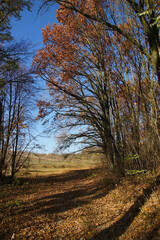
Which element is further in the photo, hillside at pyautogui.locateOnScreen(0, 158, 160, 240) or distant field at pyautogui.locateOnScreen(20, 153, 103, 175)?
distant field at pyautogui.locateOnScreen(20, 153, 103, 175)

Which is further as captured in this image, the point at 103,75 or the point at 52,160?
the point at 52,160

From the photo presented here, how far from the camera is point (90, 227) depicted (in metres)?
4.11

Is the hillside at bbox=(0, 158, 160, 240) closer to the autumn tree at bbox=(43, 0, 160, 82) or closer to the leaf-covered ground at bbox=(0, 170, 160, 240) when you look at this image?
the leaf-covered ground at bbox=(0, 170, 160, 240)

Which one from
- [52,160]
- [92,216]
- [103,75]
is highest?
[103,75]

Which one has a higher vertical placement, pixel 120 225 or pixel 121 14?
pixel 121 14

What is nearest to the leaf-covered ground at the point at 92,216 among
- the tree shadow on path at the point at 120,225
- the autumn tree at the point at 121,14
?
the tree shadow on path at the point at 120,225

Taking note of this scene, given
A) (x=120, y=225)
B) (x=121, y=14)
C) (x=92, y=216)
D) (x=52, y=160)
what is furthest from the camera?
(x=52, y=160)

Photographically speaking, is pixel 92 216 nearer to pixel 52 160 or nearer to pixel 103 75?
pixel 103 75

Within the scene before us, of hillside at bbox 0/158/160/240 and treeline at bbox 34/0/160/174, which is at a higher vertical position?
treeline at bbox 34/0/160/174

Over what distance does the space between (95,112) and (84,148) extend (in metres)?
2.91

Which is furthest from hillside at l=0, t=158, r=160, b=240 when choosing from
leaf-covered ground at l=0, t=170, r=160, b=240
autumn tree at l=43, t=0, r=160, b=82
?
autumn tree at l=43, t=0, r=160, b=82

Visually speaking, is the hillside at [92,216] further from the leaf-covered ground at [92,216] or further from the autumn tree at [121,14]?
the autumn tree at [121,14]

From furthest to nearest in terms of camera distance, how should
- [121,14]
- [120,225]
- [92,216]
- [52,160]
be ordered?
[52,160], [121,14], [92,216], [120,225]

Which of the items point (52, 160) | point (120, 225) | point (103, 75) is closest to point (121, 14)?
point (103, 75)
